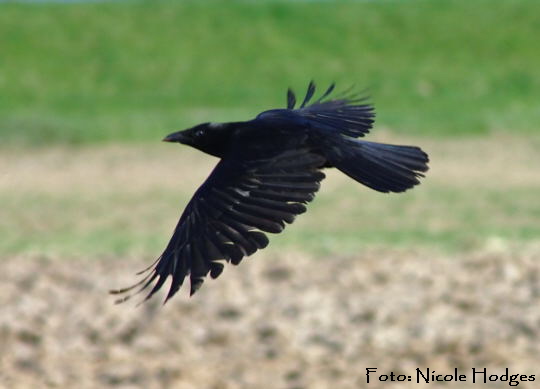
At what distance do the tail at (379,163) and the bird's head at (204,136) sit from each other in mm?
367

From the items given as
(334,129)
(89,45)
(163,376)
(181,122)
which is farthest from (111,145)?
(334,129)

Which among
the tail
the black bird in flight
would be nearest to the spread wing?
the black bird in flight

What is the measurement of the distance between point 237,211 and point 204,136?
1.42 feet

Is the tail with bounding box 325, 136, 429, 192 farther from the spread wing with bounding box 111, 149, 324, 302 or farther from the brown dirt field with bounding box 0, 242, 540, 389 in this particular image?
the brown dirt field with bounding box 0, 242, 540, 389

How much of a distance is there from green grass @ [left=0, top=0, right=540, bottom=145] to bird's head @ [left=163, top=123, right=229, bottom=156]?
17.0 m

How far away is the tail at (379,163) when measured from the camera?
4.45m

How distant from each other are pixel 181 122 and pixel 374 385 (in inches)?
594

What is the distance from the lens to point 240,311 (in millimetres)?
8734

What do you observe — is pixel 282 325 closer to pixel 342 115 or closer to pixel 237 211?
pixel 342 115

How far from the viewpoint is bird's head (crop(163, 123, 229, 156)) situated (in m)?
4.41

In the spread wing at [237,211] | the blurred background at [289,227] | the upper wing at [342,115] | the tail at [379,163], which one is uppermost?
the blurred background at [289,227]

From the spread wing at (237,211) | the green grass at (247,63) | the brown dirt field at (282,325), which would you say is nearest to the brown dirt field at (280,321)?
the brown dirt field at (282,325)

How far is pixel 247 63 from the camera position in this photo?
93.7 ft

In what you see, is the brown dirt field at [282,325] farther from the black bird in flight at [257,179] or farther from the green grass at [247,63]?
the green grass at [247,63]
